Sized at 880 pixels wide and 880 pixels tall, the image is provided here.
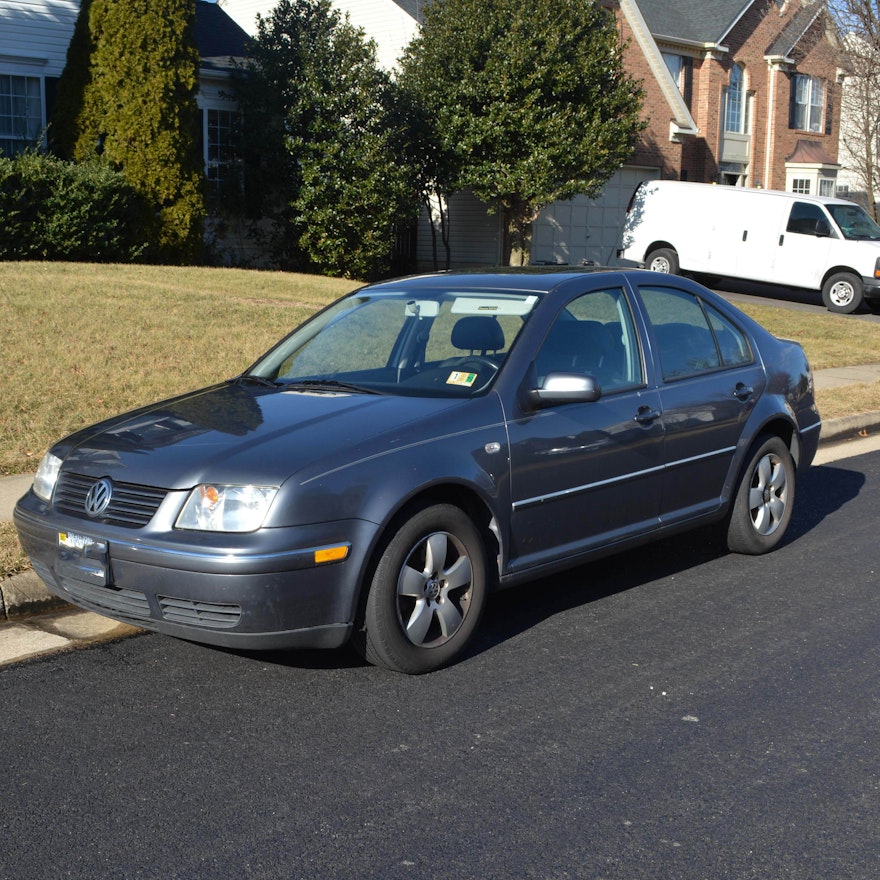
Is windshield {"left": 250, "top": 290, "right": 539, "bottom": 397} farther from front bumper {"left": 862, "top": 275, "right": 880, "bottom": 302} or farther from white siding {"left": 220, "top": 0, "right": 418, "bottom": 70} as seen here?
white siding {"left": 220, "top": 0, "right": 418, "bottom": 70}

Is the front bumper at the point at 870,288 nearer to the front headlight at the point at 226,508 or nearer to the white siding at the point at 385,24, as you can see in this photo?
the white siding at the point at 385,24

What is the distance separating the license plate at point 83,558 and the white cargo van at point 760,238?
19.7 metres

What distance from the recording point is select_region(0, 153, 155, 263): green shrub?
51.8ft

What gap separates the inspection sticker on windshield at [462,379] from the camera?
521cm

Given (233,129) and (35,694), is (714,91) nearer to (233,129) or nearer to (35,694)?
(233,129)

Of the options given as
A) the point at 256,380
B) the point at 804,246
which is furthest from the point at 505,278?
the point at 804,246

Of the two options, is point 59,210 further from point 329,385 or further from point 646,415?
point 646,415

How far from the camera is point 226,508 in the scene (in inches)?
171

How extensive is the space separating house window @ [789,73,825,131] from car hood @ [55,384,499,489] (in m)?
35.4

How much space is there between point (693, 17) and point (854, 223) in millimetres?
14218

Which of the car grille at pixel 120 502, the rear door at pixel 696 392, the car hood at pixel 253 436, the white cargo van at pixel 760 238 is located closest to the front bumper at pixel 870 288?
the white cargo van at pixel 760 238

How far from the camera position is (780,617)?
559 centimetres

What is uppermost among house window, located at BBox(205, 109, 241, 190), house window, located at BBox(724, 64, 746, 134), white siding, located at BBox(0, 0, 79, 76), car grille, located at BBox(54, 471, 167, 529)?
house window, located at BBox(724, 64, 746, 134)

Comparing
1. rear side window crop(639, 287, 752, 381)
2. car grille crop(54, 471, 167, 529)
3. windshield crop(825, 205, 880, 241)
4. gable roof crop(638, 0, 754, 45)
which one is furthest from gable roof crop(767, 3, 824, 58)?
car grille crop(54, 471, 167, 529)
